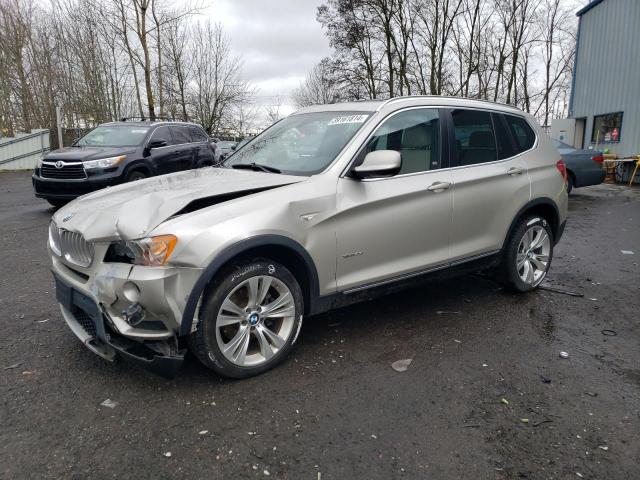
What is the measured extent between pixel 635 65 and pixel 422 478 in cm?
1946

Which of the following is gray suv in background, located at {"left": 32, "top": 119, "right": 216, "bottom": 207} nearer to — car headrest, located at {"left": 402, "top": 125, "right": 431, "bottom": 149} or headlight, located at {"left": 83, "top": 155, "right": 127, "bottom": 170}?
headlight, located at {"left": 83, "top": 155, "right": 127, "bottom": 170}

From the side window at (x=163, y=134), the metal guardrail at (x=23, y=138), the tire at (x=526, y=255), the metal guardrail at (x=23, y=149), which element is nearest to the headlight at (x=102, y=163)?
the side window at (x=163, y=134)

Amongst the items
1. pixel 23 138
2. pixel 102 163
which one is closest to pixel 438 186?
pixel 102 163

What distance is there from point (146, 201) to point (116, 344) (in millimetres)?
884

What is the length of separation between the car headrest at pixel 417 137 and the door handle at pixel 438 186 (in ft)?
1.12

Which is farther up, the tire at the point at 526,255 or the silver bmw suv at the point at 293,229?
the silver bmw suv at the point at 293,229

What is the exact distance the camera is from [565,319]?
4.21 metres

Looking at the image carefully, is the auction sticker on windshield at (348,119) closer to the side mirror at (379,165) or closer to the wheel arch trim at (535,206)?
the side mirror at (379,165)

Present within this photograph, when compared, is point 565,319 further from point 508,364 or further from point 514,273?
point 508,364

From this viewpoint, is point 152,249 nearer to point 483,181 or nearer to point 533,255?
point 483,181

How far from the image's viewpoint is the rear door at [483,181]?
4.10 m

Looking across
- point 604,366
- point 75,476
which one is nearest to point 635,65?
point 604,366

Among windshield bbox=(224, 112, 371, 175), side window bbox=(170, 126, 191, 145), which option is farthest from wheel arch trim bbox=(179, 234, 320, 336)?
side window bbox=(170, 126, 191, 145)

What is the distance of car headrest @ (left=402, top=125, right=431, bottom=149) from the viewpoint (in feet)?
12.8
